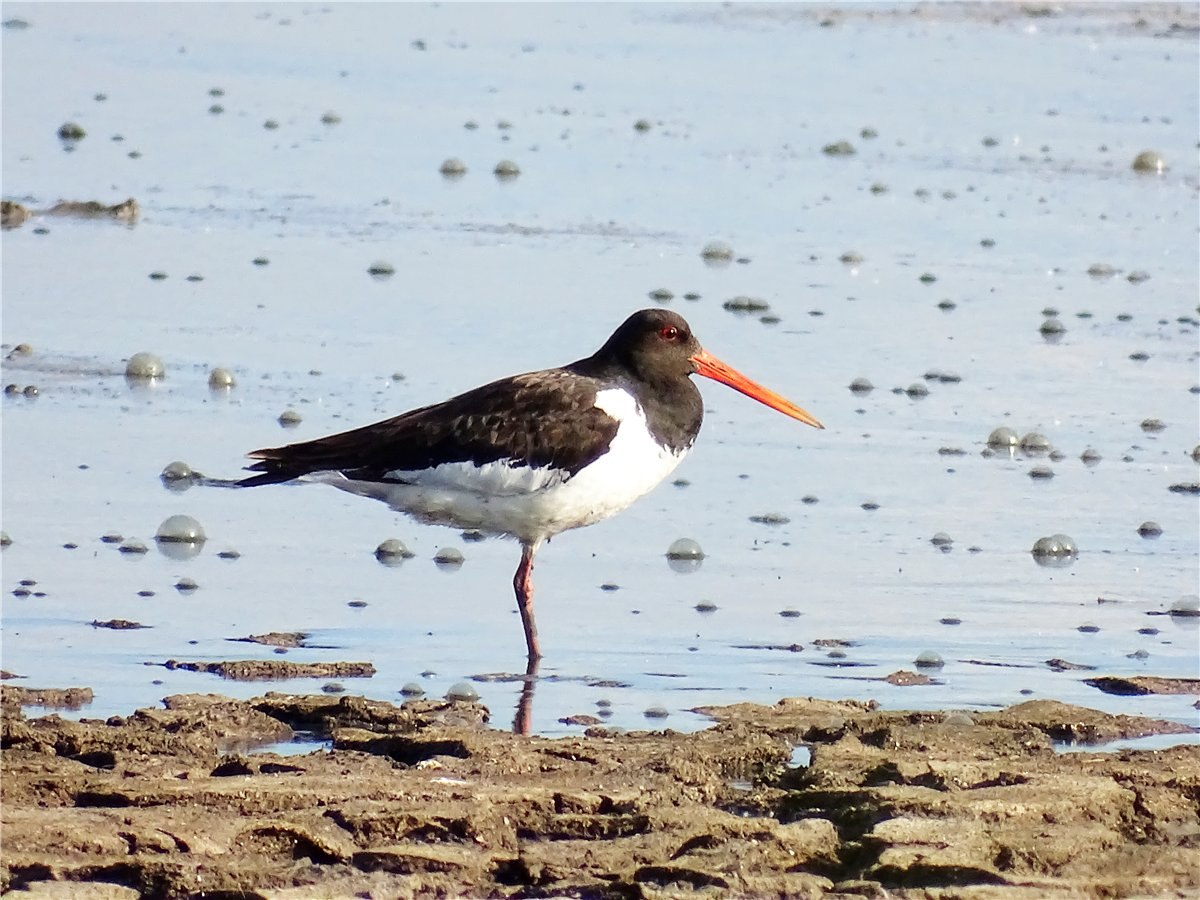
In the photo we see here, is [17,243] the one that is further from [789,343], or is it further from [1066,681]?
[1066,681]

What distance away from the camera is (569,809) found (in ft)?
15.6

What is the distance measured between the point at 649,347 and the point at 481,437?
26.8 inches

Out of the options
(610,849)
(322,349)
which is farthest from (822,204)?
(610,849)

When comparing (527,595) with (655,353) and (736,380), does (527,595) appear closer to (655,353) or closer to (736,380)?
(655,353)

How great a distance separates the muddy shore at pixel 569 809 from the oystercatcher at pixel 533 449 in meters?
1.33

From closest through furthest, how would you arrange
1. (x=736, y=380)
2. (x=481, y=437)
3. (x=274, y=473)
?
(x=481, y=437) < (x=274, y=473) < (x=736, y=380)

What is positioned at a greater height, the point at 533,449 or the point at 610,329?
the point at 610,329

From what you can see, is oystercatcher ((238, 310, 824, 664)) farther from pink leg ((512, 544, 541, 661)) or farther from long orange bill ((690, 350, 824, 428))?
long orange bill ((690, 350, 824, 428))

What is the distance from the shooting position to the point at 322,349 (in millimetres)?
9945

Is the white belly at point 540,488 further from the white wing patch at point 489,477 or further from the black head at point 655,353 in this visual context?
the black head at point 655,353

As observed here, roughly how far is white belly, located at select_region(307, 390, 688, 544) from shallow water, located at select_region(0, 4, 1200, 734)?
12.2 inches

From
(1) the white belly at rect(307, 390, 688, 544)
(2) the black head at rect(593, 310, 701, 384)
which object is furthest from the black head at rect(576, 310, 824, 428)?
(1) the white belly at rect(307, 390, 688, 544)

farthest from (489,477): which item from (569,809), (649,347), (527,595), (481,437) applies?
(569,809)

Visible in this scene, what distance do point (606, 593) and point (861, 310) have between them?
4.29 metres
